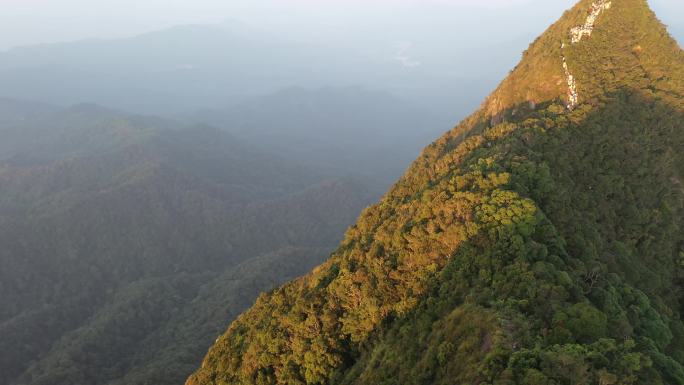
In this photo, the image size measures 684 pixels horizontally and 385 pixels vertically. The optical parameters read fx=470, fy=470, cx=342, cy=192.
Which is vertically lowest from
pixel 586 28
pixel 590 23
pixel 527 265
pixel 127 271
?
pixel 127 271

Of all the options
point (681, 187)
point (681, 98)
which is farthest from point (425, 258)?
point (681, 98)

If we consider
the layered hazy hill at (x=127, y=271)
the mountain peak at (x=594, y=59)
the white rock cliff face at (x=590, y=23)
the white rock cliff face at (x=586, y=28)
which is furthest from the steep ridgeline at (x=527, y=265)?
the layered hazy hill at (x=127, y=271)

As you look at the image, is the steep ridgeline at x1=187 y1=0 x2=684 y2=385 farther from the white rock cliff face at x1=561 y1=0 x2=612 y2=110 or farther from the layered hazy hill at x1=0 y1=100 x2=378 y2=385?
the layered hazy hill at x1=0 y1=100 x2=378 y2=385

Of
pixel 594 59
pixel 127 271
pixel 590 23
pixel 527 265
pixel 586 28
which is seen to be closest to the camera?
pixel 527 265

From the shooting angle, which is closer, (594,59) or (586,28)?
(594,59)

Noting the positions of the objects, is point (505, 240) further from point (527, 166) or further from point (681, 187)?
point (681, 187)

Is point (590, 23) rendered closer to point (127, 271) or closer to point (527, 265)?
point (527, 265)

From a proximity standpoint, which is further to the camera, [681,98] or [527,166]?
[681,98]

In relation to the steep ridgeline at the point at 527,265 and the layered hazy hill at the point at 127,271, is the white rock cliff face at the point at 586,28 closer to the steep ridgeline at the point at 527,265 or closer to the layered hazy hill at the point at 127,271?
the steep ridgeline at the point at 527,265

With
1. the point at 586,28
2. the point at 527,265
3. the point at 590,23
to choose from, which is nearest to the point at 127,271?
the point at 586,28
